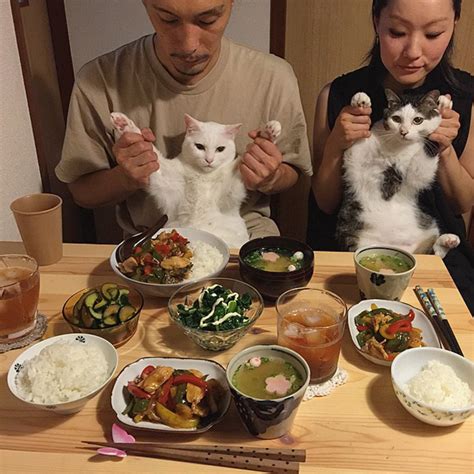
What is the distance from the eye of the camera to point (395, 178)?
1630 millimetres

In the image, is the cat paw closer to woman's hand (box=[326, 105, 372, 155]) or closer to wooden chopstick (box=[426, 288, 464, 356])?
woman's hand (box=[326, 105, 372, 155])

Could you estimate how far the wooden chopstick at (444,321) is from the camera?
3.35 ft

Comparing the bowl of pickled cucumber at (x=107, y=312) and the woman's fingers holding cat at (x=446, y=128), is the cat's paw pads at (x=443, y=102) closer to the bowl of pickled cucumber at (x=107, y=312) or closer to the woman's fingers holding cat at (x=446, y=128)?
the woman's fingers holding cat at (x=446, y=128)

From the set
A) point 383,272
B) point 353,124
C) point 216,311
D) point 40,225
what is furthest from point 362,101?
point 40,225

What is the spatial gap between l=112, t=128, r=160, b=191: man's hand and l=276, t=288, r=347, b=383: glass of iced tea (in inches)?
25.4

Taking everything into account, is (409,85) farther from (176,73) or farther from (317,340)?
(317,340)

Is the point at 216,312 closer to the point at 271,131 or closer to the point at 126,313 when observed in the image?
the point at 126,313

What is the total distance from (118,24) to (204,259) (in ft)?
4.15

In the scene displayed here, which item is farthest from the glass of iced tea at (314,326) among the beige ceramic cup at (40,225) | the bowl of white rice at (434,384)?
the beige ceramic cup at (40,225)

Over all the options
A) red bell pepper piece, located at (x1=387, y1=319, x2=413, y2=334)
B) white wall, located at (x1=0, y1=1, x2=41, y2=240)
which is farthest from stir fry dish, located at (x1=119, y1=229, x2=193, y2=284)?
white wall, located at (x1=0, y1=1, x2=41, y2=240)

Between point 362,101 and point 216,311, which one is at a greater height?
point 362,101

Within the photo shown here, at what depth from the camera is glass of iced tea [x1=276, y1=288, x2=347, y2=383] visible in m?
0.94

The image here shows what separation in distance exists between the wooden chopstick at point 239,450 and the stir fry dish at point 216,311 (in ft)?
0.76

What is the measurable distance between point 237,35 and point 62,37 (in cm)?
70
